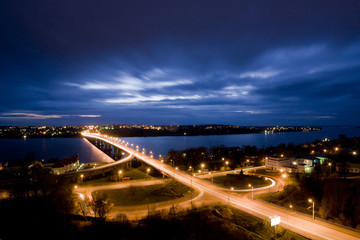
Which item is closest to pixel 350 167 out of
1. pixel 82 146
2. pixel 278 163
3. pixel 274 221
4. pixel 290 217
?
pixel 278 163

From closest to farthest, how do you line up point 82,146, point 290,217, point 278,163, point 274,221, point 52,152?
point 274,221 < point 290,217 < point 278,163 < point 52,152 < point 82,146

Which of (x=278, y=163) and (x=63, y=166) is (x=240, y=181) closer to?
(x=278, y=163)

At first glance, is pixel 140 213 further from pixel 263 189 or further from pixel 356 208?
pixel 356 208

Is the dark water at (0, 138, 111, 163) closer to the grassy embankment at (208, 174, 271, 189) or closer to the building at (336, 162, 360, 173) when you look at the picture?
the grassy embankment at (208, 174, 271, 189)

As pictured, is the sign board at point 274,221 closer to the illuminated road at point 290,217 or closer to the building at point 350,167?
the illuminated road at point 290,217

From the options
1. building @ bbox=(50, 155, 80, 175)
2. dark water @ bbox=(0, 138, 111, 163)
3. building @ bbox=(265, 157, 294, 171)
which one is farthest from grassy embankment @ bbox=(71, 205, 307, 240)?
dark water @ bbox=(0, 138, 111, 163)

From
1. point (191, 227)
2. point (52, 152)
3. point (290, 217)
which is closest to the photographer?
point (191, 227)

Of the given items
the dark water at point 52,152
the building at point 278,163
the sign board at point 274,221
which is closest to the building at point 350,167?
the building at point 278,163

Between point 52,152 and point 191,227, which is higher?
point 191,227

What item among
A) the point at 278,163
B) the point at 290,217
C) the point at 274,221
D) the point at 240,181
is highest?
the point at 274,221

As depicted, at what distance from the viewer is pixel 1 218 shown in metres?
15.9

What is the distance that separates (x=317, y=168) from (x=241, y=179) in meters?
15.6

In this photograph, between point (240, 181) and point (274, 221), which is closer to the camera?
point (274, 221)

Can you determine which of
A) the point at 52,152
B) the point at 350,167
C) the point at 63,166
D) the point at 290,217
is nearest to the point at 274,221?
the point at 290,217
